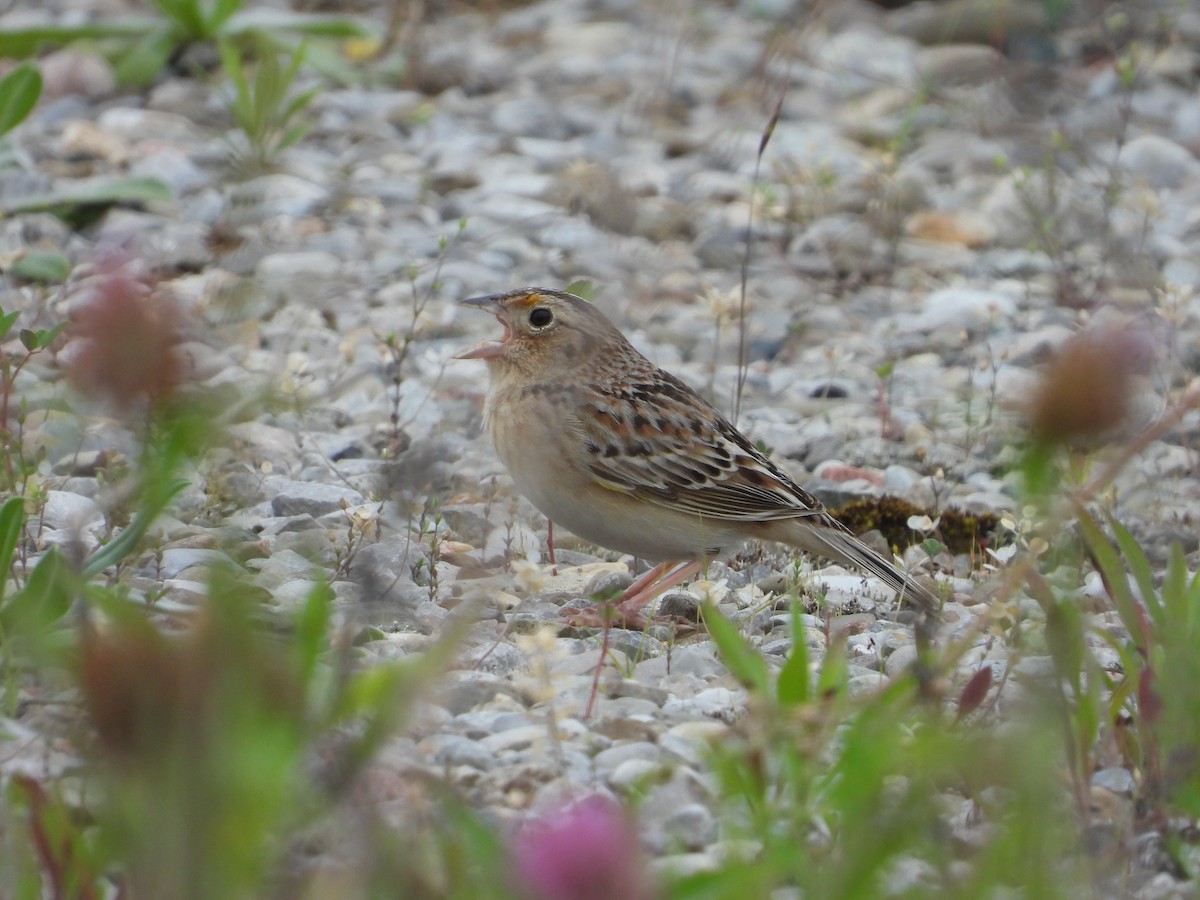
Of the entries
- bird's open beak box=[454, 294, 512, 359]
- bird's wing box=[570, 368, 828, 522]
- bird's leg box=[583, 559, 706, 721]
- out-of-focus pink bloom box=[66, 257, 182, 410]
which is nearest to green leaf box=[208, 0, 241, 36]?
bird's open beak box=[454, 294, 512, 359]

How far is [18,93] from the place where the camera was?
25.7 feet

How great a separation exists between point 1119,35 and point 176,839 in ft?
33.9

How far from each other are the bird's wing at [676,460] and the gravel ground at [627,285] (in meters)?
0.26

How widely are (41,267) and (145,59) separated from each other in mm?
3118

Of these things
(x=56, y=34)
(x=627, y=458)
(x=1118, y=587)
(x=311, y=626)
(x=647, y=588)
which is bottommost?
(x=311, y=626)

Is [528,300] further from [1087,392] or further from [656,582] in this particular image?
[1087,392]

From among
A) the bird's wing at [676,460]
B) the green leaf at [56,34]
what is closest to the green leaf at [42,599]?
the bird's wing at [676,460]

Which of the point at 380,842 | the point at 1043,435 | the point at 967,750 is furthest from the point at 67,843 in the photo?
the point at 1043,435

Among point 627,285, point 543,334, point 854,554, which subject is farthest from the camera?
point 627,285

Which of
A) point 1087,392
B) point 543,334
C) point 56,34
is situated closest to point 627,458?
point 543,334

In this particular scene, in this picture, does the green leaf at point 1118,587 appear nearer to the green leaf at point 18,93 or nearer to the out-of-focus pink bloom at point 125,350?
the out-of-focus pink bloom at point 125,350

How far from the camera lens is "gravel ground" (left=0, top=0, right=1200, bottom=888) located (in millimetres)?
4594

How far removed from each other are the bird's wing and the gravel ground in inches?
10.1

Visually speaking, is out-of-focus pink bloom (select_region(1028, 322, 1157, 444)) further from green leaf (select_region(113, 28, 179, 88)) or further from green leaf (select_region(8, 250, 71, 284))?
green leaf (select_region(113, 28, 179, 88))
